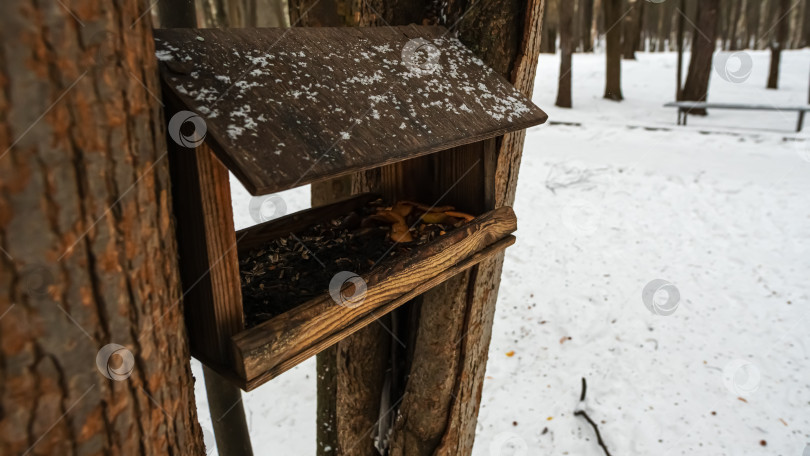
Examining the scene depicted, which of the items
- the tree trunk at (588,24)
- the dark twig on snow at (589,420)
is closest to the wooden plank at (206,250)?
the dark twig on snow at (589,420)

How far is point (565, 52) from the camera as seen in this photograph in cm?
1198

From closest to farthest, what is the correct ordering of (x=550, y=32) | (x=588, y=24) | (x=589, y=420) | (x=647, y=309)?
(x=589, y=420)
(x=647, y=309)
(x=588, y=24)
(x=550, y=32)

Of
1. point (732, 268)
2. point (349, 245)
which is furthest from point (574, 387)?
point (349, 245)

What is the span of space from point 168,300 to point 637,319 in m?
4.77

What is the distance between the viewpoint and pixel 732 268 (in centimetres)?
545

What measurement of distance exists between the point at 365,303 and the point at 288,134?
2.00 feet

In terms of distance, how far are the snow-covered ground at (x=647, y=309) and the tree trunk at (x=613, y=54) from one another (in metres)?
4.23

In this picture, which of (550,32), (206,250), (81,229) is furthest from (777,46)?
(81,229)

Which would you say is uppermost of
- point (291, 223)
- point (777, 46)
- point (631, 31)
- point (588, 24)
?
point (588, 24)

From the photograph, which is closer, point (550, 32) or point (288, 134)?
point (288, 134)

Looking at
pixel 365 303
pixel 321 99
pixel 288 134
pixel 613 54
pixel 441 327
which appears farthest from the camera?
pixel 613 54

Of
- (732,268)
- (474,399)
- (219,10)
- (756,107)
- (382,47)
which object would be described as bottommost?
(732,268)

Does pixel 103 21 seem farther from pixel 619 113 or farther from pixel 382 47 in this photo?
pixel 619 113

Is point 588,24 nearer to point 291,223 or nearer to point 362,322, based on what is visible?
point 291,223
